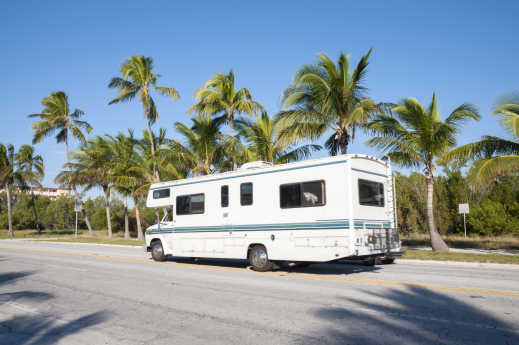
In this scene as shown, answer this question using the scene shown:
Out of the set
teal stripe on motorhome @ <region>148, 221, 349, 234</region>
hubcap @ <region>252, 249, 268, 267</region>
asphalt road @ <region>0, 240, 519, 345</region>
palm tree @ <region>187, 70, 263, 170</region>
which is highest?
palm tree @ <region>187, 70, 263, 170</region>

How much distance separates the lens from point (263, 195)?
12.2 metres

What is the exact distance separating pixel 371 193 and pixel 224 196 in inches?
187

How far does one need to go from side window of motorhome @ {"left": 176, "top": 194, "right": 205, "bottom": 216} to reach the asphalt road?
9.83 feet

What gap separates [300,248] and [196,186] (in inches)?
190

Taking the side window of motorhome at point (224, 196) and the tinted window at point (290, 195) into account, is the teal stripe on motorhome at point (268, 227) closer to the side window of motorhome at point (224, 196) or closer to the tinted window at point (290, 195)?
the tinted window at point (290, 195)

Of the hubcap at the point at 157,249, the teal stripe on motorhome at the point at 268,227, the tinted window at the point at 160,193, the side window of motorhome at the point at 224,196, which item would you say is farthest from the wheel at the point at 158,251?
the side window of motorhome at the point at 224,196

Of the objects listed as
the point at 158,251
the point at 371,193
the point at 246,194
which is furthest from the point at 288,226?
the point at 158,251

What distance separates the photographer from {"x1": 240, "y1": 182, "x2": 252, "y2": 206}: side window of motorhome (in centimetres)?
1258

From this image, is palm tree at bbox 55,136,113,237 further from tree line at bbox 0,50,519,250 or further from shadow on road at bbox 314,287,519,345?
shadow on road at bbox 314,287,519,345

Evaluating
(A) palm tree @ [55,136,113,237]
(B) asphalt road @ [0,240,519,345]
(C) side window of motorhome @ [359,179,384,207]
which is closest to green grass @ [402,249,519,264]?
(B) asphalt road @ [0,240,519,345]

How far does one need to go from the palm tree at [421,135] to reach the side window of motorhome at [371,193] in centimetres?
616

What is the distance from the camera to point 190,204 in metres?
14.5

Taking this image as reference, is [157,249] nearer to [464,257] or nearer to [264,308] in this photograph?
[264,308]

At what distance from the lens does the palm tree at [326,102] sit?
17953 millimetres
